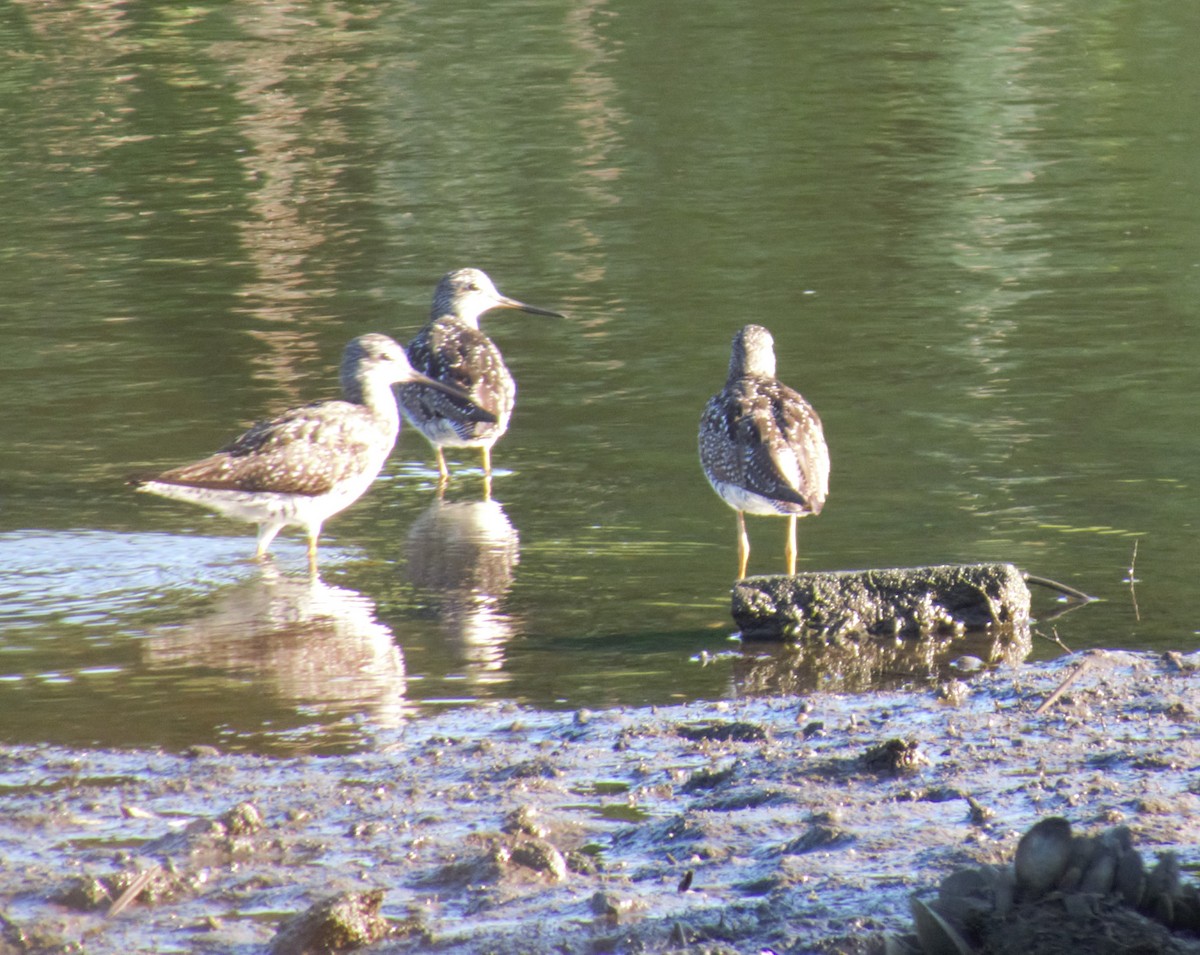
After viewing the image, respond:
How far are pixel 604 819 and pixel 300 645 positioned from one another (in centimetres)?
265

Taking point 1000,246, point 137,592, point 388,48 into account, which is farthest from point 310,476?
point 388,48

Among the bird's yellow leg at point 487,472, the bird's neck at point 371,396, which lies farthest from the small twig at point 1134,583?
the bird's neck at point 371,396

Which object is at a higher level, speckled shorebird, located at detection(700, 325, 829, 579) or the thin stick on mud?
speckled shorebird, located at detection(700, 325, 829, 579)

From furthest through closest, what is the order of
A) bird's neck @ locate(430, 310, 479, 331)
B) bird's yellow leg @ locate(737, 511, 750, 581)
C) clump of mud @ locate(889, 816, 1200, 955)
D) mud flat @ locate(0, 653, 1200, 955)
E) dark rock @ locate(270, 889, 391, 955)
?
bird's neck @ locate(430, 310, 479, 331) < bird's yellow leg @ locate(737, 511, 750, 581) < mud flat @ locate(0, 653, 1200, 955) < dark rock @ locate(270, 889, 391, 955) < clump of mud @ locate(889, 816, 1200, 955)

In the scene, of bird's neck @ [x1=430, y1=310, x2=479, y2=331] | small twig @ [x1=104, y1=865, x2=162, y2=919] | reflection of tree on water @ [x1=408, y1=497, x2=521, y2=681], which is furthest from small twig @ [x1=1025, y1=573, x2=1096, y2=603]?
bird's neck @ [x1=430, y1=310, x2=479, y2=331]

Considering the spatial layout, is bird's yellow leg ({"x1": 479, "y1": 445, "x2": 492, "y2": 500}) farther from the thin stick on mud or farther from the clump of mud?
the clump of mud

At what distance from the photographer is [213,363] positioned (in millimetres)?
13047

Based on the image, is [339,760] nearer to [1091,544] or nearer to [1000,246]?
[1091,544]

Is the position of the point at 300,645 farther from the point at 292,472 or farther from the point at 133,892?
the point at 133,892

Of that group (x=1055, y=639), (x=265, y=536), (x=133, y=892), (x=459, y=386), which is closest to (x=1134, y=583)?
(x=1055, y=639)

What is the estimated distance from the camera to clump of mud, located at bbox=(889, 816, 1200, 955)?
417cm

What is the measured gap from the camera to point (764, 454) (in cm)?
836

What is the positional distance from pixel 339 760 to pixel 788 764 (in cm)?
143

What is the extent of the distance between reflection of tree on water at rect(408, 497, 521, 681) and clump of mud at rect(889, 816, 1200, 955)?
10.8 ft
